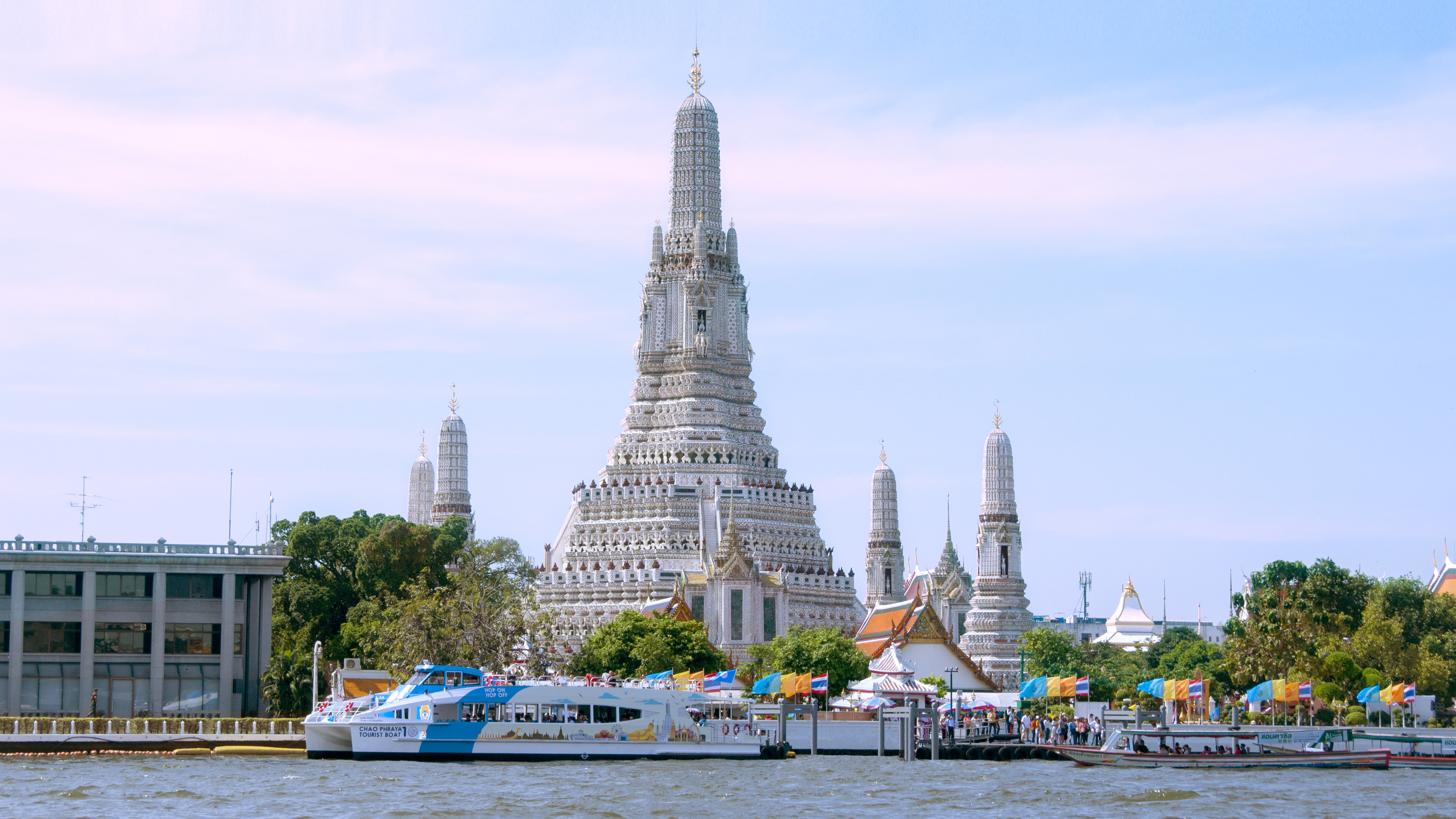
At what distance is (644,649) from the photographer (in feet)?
321

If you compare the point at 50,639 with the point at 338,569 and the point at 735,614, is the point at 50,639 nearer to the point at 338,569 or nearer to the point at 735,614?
the point at 338,569

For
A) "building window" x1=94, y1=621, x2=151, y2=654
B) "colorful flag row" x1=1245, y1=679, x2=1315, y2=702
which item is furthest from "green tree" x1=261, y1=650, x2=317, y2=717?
"colorful flag row" x1=1245, y1=679, x2=1315, y2=702

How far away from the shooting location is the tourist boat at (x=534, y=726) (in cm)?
7206

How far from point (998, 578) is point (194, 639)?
6859 centimetres

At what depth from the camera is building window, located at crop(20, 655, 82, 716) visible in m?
86.0

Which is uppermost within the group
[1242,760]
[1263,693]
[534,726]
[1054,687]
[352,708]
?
[1054,687]

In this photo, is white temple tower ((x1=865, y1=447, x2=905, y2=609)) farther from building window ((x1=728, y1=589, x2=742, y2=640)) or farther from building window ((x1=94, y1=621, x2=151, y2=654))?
building window ((x1=94, y1=621, x2=151, y2=654))

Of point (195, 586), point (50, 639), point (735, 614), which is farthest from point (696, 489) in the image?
point (50, 639)

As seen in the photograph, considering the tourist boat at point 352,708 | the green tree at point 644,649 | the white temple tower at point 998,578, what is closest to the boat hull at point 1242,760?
the tourist boat at point 352,708

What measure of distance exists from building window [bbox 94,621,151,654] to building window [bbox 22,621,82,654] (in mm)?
804

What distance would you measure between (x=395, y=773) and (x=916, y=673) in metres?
52.4

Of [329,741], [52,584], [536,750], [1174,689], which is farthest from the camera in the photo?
[1174,689]

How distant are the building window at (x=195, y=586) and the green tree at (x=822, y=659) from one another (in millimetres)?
27010

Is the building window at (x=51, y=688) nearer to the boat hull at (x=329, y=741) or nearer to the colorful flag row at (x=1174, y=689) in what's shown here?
the boat hull at (x=329, y=741)
